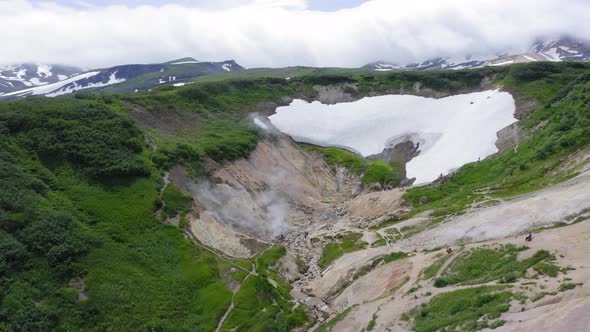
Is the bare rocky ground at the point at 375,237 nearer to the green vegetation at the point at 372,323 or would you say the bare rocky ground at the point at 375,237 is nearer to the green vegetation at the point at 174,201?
the green vegetation at the point at 372,323

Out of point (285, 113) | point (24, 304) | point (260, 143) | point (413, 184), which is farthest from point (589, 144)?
point (285, 113)

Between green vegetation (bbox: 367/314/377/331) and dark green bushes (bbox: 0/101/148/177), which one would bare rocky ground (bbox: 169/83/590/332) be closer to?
green vegetation (bbox: 367/314/377/331)

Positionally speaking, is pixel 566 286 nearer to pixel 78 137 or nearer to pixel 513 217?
pixel 513 217

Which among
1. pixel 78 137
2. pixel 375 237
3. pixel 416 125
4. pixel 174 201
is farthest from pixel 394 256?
pixel 416 125

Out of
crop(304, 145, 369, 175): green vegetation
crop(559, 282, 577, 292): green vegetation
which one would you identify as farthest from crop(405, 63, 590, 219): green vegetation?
crop(559, 282, 577, 292): green vegetation

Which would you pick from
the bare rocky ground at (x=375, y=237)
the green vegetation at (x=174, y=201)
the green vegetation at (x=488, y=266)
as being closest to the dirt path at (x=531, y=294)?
the bare rocky ground at (x=375, y=237)

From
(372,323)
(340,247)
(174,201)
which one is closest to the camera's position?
(372,323)
